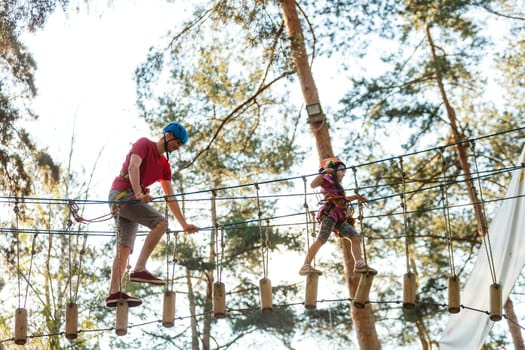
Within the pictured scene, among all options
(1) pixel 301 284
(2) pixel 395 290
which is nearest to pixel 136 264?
(1) pixel 301 284

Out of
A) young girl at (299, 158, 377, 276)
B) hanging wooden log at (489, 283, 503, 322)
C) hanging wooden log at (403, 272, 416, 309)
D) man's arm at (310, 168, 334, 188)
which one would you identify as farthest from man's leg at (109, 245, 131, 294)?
hanging wooden log at (489, 283, 503, 322)

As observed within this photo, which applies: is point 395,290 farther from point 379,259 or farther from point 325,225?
point 325,225

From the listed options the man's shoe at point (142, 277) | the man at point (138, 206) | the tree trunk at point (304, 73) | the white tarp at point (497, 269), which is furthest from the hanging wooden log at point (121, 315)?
the tree trunk at point (304, 73)

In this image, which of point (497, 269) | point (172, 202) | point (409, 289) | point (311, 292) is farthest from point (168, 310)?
point (497, 269)

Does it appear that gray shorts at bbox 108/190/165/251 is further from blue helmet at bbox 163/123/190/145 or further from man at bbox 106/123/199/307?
blue helmet at bbox 163/123/190/145

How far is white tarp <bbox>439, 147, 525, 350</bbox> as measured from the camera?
243 inches

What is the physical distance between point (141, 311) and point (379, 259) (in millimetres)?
3893

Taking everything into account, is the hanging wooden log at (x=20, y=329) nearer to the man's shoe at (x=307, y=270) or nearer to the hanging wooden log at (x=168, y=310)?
the hanging wooden log at (x=168, y=310)

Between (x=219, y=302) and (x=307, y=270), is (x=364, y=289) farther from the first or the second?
(x=219, y=302)

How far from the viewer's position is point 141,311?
1309cm

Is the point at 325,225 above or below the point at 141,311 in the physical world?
below

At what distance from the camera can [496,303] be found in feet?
18.1

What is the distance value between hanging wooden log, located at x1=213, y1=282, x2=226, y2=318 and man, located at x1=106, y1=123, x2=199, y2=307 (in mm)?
355

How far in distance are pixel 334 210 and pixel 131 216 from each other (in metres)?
1.45
